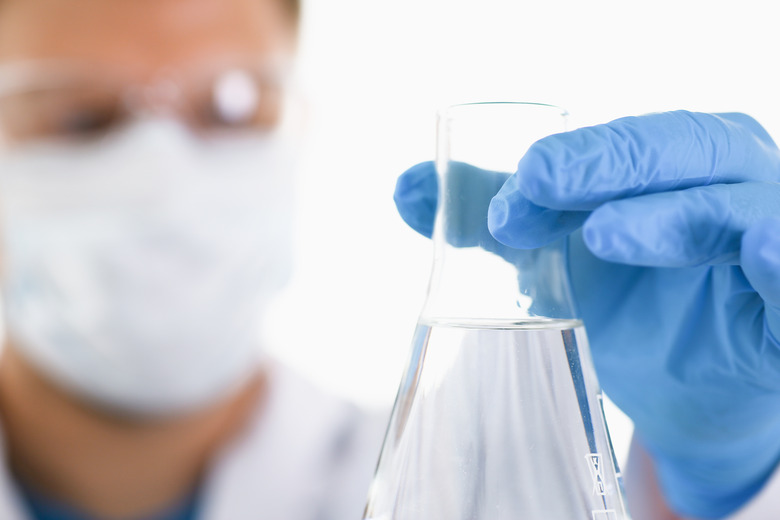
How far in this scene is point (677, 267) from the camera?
2.91 feet

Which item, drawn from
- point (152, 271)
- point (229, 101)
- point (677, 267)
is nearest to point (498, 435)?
point (677, 267)

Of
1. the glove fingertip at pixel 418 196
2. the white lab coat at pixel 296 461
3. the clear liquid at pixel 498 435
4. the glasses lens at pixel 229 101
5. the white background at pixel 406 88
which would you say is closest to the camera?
the clear liquid at pixel 498 435

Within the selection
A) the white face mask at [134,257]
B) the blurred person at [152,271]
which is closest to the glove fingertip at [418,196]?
the blurred person at [152,271]

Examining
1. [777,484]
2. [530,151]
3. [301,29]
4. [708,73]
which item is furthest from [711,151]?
[708,73]

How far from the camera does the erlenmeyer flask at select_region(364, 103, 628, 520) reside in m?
0.58

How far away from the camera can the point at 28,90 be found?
5.82ft

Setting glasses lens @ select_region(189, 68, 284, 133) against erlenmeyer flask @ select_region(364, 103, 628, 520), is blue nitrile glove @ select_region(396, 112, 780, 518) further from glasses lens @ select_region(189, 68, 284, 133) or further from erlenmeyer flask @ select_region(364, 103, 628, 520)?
glasses lens @ select_region(189, 68, 284, 133)

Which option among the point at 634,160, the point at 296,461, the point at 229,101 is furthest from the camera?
the point at 296,461

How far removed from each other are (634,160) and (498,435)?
0.33 metres

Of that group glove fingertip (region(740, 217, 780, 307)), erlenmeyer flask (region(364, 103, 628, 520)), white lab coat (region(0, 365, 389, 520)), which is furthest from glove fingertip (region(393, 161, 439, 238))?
white lab coat (region(0, 365, 389, 520))

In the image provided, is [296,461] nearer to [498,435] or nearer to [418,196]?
[418,196]

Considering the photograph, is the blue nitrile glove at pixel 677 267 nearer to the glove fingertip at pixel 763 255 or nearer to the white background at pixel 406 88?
the glove fingertip at pixel 763 255

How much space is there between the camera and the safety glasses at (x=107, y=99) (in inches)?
69.8

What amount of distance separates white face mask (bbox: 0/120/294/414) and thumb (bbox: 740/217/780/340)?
54.8 inches
